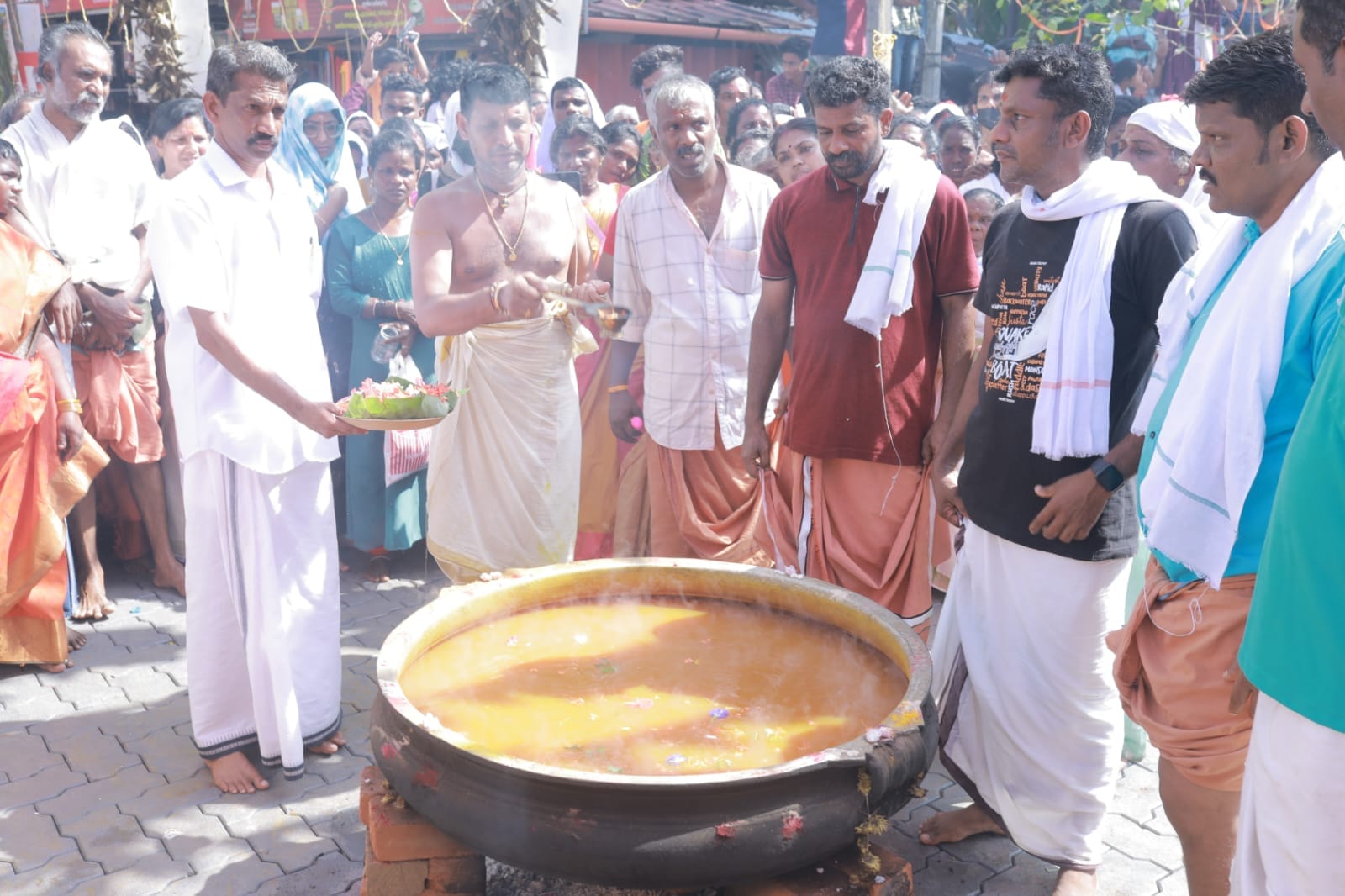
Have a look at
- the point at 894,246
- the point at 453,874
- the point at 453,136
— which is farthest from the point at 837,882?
the point at 453,136

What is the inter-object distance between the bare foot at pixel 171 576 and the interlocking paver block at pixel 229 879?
8.21ft

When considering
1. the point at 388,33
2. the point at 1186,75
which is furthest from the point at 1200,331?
the point at 1186,75

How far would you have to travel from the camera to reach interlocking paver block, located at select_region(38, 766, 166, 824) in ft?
11.9

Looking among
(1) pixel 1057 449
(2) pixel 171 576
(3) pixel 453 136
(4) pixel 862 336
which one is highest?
(3) pixel 453 136

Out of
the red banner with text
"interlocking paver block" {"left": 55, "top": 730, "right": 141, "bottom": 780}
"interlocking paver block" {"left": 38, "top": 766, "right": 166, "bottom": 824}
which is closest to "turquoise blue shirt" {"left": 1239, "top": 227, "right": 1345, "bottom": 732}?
"interlocking paver block" {"left": 38, "top": 766, "right": 166, "bottom": 824}

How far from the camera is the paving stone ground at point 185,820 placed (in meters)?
3.26

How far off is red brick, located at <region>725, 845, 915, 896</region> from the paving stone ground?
81 centimetres

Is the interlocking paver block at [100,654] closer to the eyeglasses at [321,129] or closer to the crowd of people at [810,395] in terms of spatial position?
the crowd of people at [810,395]

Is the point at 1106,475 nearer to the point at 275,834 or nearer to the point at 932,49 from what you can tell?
the point at 275,834

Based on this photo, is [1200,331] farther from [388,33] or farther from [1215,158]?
[388,33]

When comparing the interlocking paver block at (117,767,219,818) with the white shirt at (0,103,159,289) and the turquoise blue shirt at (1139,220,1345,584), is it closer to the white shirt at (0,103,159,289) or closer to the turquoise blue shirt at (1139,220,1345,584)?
the white shirt at (0,103,159,289)

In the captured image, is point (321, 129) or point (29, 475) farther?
point (321, 129)

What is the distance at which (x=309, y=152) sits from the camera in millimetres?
6984

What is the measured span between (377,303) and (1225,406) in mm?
4271
